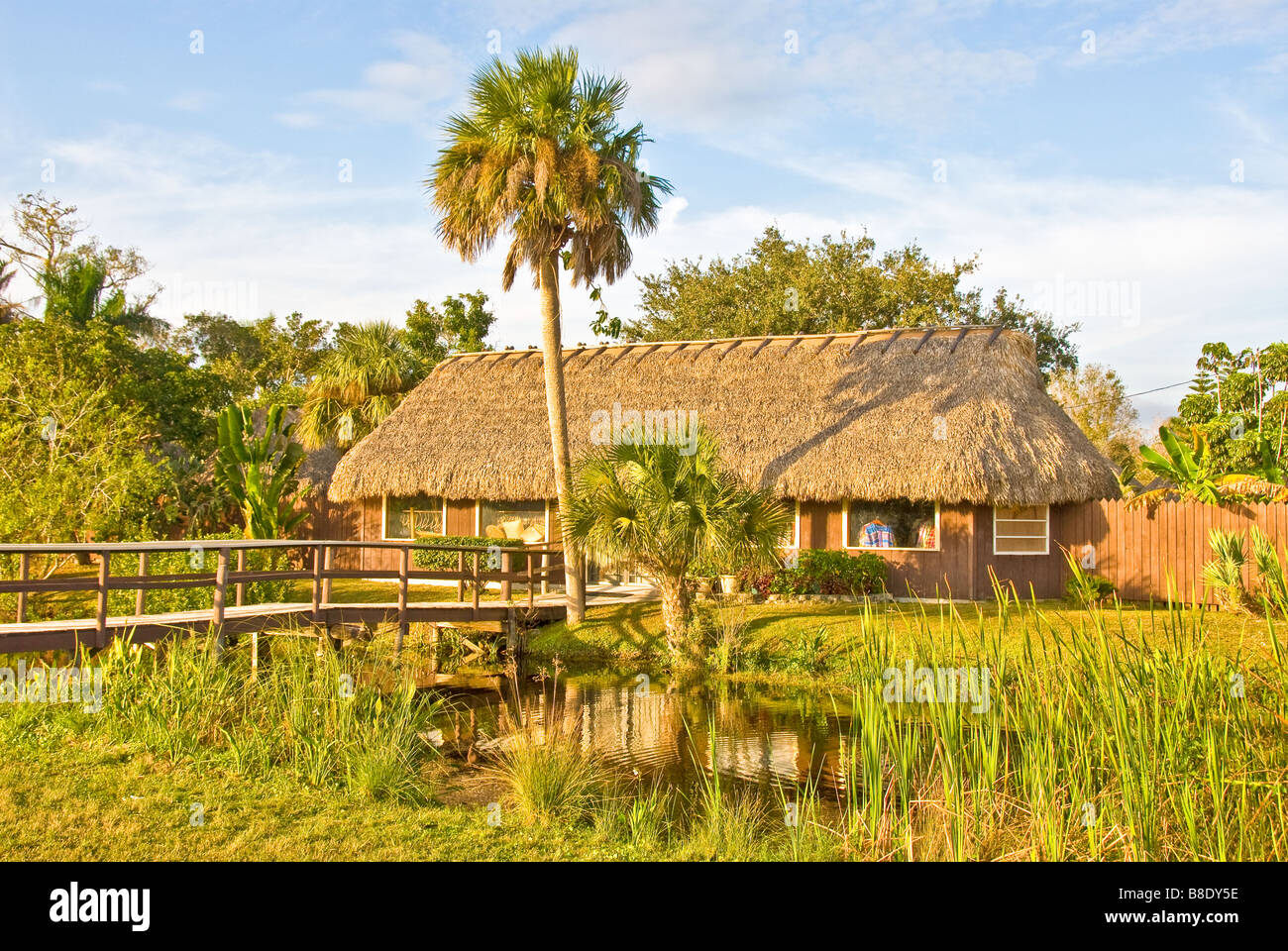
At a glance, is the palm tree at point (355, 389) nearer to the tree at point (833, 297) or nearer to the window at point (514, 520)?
the window at point (514, 520)

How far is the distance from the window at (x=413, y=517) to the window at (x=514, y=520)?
3.45ft

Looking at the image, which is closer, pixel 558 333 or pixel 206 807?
pixel 206 807

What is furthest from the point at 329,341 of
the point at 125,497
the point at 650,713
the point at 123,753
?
the point at 123,753

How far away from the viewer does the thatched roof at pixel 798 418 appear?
15812 millimetres

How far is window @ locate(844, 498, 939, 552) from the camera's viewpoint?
654 inches

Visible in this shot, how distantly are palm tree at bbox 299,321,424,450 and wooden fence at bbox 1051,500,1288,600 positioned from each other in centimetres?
1452

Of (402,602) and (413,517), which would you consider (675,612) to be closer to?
(402,602)

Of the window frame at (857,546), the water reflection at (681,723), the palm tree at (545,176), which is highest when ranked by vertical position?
the palm tree at (545,176)

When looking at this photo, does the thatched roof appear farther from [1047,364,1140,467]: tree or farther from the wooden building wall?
[1047,364,1140,467]: tree

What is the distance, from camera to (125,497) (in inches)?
576

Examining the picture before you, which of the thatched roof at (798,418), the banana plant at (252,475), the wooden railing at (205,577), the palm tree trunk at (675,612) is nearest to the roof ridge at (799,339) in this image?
the thatched roof at (798,418)

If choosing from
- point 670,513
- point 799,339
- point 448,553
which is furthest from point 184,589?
point 799,339
